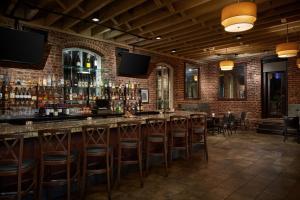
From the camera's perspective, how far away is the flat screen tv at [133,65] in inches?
253

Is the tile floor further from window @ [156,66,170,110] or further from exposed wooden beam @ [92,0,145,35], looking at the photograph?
window @ [156,66,170,110]

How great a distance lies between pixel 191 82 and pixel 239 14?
746cm

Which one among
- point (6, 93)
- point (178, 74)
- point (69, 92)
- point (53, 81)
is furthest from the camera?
point (178, 74)

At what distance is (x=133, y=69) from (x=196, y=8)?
270 cm

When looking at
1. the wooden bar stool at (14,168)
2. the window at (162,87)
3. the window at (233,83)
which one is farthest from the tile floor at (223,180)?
the window at (233,83)

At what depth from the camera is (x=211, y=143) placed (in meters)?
6.93

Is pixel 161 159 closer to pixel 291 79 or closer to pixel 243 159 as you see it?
pixel 243 159

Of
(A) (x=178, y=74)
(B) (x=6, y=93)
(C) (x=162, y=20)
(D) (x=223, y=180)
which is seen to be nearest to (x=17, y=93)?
(B) (x=6, y=93)

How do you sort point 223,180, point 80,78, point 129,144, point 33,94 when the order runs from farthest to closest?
1. point 80,78
2. point 33,94
3. point 223,180
4. point 129,144

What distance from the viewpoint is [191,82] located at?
34.1 ft

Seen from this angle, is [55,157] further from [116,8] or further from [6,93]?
[116,8]

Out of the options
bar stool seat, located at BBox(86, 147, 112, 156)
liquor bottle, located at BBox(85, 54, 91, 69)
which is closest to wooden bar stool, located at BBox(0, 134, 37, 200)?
bar stool seat, located at BBox(86, 147, 112, 156)

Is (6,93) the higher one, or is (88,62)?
(88,62)

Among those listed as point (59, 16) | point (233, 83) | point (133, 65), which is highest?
point (59, 16)
